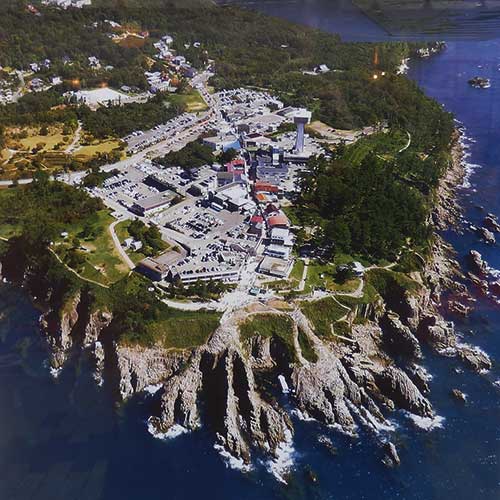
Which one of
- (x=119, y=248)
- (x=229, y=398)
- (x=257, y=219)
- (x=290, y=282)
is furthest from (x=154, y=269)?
(x=229, y=398)

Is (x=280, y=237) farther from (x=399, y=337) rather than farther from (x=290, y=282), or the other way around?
(x=399, y=337)

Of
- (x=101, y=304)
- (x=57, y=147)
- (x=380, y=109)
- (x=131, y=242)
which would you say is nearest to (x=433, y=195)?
(x=380, y=109)

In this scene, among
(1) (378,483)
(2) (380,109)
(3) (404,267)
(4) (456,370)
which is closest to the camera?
(1) (378,483)

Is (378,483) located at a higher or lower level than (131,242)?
lower

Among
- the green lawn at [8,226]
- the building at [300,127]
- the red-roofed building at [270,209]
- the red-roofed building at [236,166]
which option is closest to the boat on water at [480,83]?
the building at [300,127]

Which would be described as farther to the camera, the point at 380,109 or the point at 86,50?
the point at 86,50

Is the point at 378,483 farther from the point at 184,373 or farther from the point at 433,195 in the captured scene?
the point at 433,195
